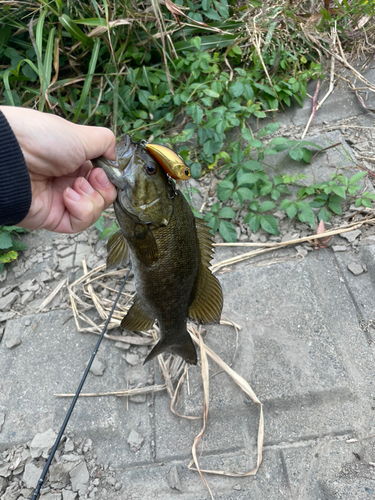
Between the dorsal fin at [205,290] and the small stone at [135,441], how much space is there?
0.82 meters

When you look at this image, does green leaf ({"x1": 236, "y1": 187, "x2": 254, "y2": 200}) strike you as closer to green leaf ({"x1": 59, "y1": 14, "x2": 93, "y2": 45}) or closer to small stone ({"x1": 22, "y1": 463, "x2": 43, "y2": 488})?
green leaf ({"x1": 59, "y1": 14, "x2": 93, "y2": 45})

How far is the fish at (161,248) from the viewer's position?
1544mm

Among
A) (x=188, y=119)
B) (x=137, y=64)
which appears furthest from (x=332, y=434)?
(x=137, y=64)

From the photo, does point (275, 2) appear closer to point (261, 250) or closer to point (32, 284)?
point (261, 250)

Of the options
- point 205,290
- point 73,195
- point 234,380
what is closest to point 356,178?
point 205,290

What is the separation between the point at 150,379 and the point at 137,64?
3.07 m

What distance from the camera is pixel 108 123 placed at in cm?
349

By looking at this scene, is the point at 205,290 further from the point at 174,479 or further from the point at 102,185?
the point at 174,479

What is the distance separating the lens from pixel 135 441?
6.70 feet

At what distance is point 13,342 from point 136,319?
1.14 metres

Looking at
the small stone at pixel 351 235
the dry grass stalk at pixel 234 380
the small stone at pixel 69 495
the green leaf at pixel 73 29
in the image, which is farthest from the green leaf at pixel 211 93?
the small stone at pixel 69 495

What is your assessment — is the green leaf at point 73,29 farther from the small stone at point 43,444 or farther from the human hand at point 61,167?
the small stone at point 43,444

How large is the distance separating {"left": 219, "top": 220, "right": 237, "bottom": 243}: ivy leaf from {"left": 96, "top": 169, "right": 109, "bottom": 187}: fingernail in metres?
1.31

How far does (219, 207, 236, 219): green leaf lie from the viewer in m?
2.76
